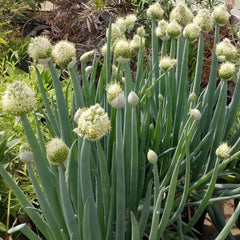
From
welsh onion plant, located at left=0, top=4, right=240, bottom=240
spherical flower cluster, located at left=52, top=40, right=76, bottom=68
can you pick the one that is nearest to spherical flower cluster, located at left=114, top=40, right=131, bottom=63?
welsh onion plant, located at left=0, top=4, right=240, bottom=240

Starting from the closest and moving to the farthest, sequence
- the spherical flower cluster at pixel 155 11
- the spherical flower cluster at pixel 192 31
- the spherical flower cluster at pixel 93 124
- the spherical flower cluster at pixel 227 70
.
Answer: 1. the spherical flower cluster at pixel 93 124
2. the spherical flower cluster at pixel 227 70
3. the spherical flower cluster at pixel 192 31
4. the spherical flower cluster at pixel 155 11

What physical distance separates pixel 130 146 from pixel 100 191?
163 mm

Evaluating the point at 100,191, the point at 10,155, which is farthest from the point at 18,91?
the point at 10,155

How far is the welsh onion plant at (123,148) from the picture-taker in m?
0.78

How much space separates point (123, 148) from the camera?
96 centimetres

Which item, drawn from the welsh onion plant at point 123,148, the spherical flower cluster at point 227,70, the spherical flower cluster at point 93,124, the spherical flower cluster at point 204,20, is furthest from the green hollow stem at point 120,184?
the spherical flower cluster at point 204,20

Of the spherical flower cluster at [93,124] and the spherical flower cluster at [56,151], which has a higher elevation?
the spherical flower cluster at [93,124]

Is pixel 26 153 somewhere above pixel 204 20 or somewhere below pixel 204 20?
below

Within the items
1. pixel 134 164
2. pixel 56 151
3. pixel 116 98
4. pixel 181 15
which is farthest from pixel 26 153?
pixel 181 15

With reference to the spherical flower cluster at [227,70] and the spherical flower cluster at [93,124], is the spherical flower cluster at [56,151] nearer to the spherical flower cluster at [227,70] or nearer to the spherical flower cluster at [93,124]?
the spherical flower cluster at [93,124]

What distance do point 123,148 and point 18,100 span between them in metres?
0.35

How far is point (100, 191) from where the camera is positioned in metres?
0.94

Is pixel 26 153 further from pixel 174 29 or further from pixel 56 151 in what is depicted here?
pixel 174 29

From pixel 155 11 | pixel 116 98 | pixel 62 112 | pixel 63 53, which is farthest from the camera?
pixel 155 11
